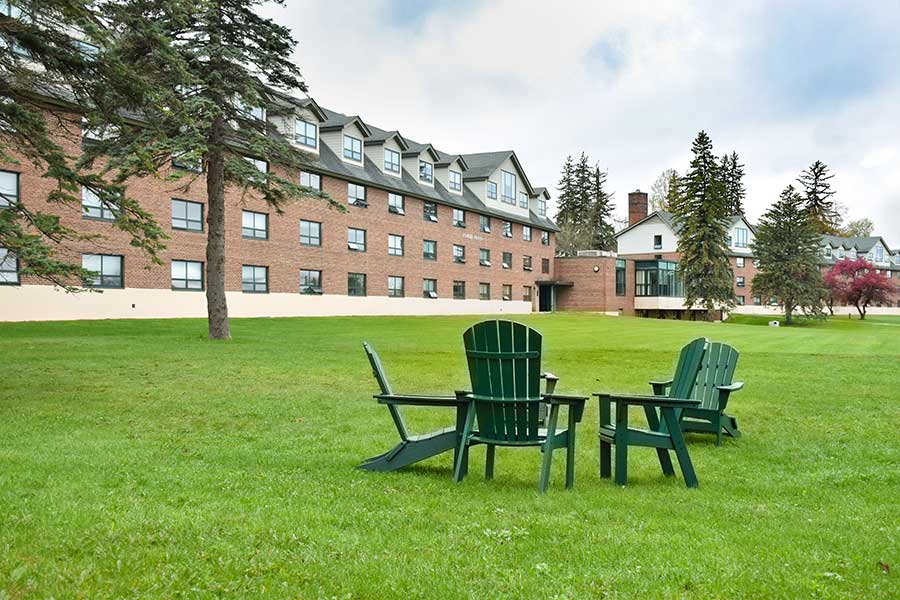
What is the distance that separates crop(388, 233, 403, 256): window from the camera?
4466 centimetres

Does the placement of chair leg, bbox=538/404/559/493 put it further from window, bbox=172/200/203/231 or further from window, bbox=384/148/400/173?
window, bbox=384/148/400/173

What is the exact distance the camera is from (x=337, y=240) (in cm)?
4075

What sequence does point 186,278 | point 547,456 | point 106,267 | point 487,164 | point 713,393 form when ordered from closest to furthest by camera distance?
point 547,456, point 713,393, point 106,267, point 186,278, point 487,164

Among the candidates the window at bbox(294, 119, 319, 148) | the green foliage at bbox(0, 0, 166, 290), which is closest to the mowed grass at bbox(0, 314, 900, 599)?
the green foliage at bbox(0, 0, 166, 290)

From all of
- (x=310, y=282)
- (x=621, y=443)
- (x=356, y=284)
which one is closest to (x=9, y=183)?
(x=310, y=282)

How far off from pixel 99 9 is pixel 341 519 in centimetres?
1045

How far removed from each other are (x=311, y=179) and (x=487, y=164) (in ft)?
69.1

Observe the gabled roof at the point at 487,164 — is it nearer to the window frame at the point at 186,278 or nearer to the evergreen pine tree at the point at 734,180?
the window frame at the point at 186,278

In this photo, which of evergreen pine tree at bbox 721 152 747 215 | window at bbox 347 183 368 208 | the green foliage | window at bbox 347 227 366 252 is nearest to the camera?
the green foliage

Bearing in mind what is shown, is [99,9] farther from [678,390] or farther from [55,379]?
[678,390]

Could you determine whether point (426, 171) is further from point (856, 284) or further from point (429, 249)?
point (856, 284)

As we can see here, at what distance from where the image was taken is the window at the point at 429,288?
4756 cm

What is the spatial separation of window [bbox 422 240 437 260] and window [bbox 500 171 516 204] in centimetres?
1034

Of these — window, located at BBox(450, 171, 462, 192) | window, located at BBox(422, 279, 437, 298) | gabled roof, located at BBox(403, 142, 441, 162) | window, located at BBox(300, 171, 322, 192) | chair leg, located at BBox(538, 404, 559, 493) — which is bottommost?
chair leg, located at BBox(538, 404, 559, 493)
